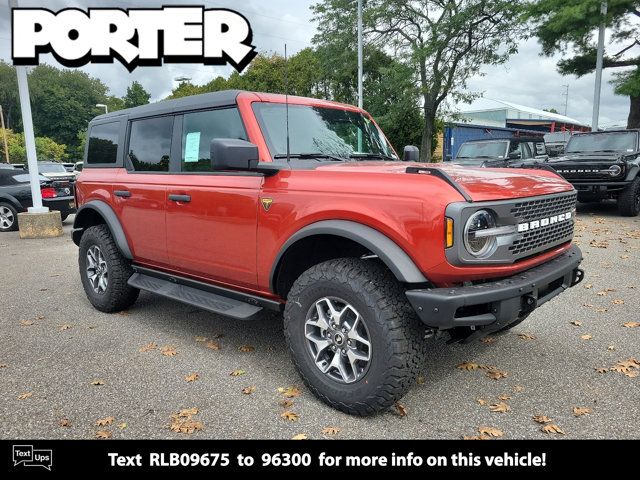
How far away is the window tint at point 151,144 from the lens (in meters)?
4.15

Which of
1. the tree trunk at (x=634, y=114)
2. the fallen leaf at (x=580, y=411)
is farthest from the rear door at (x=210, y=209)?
the tree trunk at (x=634, y=114)

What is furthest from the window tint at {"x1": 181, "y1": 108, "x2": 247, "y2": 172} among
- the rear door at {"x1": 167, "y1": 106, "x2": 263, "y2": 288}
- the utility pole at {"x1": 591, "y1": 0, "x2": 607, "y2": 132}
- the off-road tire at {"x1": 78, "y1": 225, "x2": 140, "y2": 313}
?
the utility pole at {"x1": 591, "y1": 0, "x2": 607, "y2": 132}

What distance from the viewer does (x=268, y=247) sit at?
322cm

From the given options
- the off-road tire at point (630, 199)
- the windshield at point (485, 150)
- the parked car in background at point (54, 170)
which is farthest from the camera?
the parked car in background at point (54, 170)

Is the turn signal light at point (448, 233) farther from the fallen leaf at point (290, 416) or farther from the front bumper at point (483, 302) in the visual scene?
the fallen leaf at point (290, 416)

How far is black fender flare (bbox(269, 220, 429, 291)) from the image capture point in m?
2.55

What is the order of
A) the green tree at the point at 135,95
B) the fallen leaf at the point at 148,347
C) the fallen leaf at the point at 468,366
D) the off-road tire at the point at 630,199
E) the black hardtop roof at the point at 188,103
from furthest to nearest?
the green tree at the point at 135,95 → the off-road tire at the point at 630,199 → the fallen leaf at the point at 148,347 → the black hardtop roof at the point at 188,103 → the fallen leaf at the point at 468,366

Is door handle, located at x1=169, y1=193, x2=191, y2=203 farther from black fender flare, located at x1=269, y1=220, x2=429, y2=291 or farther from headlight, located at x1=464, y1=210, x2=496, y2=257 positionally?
headlight, located at x1=464, y1=210, x2=496, y2=257

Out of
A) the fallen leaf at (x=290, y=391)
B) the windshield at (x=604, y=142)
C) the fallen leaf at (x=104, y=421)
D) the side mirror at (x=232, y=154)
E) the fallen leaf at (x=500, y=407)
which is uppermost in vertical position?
the windshield at (x=604, y=142)

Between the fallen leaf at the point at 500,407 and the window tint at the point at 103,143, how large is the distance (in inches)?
157

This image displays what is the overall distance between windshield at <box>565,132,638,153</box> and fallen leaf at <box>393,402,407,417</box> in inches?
404
